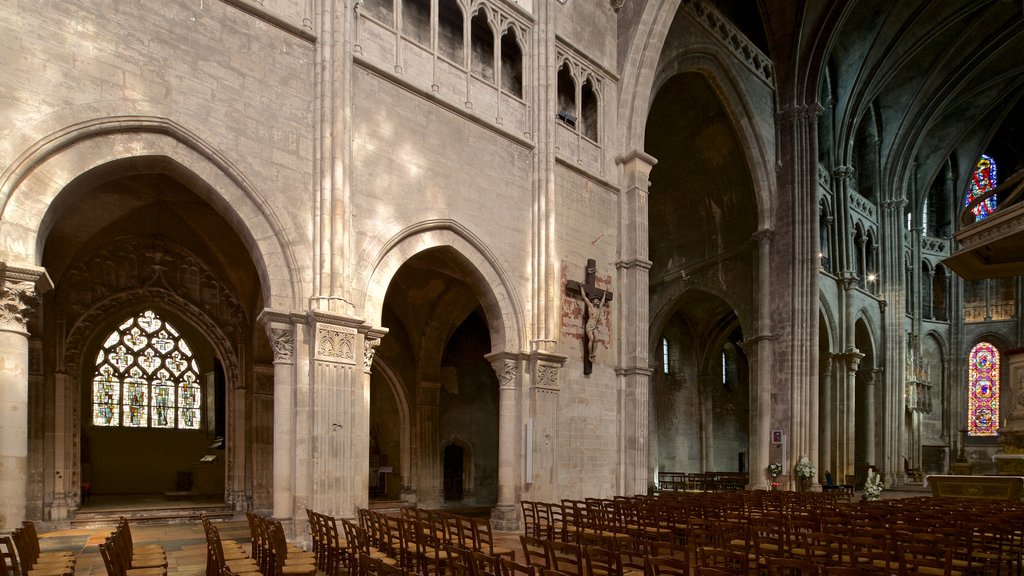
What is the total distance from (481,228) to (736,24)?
18.7 m

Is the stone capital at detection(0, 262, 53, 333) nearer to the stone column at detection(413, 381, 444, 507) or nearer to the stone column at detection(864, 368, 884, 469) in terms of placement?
the stone column at detection(413, 381, 444, 507)

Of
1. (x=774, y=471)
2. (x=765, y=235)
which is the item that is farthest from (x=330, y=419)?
(x=765, y=235)

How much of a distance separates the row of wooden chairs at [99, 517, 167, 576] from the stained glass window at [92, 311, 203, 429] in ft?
38.6

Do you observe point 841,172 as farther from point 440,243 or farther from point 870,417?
point 440,243

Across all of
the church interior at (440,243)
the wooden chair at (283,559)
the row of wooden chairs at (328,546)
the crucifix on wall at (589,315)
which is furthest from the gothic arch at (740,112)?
the wooden chair at (283,559)

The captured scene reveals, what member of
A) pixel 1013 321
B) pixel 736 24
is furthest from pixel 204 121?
pixel 1013 321

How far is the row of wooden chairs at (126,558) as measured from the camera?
6520 mm

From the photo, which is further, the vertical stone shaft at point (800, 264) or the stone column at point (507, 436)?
the vertical stone shaft at point (800, 264)

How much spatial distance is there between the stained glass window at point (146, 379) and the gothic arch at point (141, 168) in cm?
859

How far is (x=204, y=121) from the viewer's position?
11.9m

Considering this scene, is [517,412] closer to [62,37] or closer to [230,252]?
[230,252]

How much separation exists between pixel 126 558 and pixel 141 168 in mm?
6532

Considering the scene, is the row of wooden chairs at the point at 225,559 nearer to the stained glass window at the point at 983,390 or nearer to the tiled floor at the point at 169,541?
the tiled floor at the point at 169,541

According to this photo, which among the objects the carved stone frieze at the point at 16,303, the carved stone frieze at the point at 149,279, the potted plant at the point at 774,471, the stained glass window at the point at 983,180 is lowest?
the potted plant at the point at 774,471
